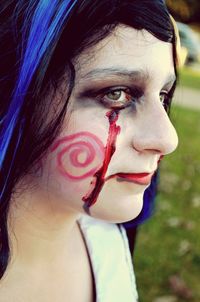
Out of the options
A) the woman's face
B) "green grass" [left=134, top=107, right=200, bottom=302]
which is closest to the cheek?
the woman's face

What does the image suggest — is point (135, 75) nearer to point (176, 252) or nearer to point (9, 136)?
point (9, 136)

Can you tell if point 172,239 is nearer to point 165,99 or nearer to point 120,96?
point 165,99

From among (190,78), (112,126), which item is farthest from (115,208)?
(190,78)

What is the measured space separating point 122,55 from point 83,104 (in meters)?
0.16

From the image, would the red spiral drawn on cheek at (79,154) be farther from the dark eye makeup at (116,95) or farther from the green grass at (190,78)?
the green grass at (190,78)

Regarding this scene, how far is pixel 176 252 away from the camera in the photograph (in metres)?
2.99

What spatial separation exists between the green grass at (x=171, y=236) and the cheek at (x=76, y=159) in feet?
4.68

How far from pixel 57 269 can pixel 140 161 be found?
51 cm

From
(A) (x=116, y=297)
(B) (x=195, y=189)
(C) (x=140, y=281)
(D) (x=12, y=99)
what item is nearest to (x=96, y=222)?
(A) (x=116, y=297)

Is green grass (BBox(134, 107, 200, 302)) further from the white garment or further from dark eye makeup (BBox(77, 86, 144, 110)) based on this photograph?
dark eye makeup (BBox(77, 86, 144, 110))

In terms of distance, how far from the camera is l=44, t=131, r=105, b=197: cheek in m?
1.29

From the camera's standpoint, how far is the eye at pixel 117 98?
129 cm

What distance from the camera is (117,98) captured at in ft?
4.28

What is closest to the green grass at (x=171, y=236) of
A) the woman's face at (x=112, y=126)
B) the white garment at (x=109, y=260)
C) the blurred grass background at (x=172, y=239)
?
the blurred grass background at (x=172, y=239)
